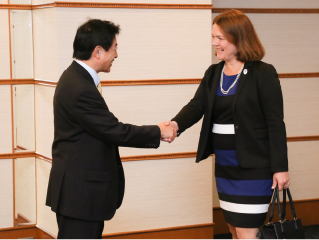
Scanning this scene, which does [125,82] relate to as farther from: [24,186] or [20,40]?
[24,186]

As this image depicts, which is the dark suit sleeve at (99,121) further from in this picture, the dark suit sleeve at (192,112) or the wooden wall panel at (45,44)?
the wooden wall panel at (45,44)

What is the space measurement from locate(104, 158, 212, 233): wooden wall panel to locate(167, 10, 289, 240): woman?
1130mm

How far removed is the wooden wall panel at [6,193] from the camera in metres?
4.52

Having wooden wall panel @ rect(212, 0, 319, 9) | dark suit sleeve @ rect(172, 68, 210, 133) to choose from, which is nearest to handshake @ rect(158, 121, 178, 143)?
dark suit sleeve @ rect(172, 68, 210, 133)

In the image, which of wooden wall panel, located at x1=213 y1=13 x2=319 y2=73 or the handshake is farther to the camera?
wooden wall panel, located at x1=213 y1=13 x2=319 y2=73

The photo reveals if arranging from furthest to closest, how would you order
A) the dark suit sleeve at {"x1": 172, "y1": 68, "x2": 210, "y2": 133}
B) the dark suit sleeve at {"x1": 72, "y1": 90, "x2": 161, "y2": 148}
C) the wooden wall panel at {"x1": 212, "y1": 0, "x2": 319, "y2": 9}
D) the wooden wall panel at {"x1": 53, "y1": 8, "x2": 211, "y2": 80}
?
the wooden wall panel at {"x1": 212, "y1": 0, "x2": 319, "y2": 9} → the wooden wall panel at {"x1": 53, "y1": 8, "x2": 211, "y2": 80} → the dark suit sleeve at {"x1": 172, "y1": 68, "x2": 210, "y2": 133} → the dark suit sleeve at {"x1": 72, "y1": 90, "x2": 161, "y2": 148}

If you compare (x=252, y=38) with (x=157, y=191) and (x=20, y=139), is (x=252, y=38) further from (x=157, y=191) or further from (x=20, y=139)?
(x=20, y=139)

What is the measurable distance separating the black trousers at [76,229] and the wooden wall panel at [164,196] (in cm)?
142

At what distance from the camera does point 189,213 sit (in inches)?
183

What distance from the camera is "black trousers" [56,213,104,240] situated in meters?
2.98

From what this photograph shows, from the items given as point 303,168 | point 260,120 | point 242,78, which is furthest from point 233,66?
point 303,168

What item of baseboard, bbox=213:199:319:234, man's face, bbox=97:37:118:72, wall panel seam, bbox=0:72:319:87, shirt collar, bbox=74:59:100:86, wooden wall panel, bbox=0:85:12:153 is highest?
man's face, bbox=97:37:118:72

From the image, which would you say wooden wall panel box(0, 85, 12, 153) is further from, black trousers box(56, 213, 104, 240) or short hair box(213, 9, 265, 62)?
short hair box(213, 9, 265, 62)

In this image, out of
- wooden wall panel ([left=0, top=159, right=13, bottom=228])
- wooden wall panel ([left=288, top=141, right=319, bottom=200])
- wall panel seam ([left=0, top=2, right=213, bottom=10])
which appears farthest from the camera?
wooden wall panel ([left=288, top=141, right=319, bottom=200])
